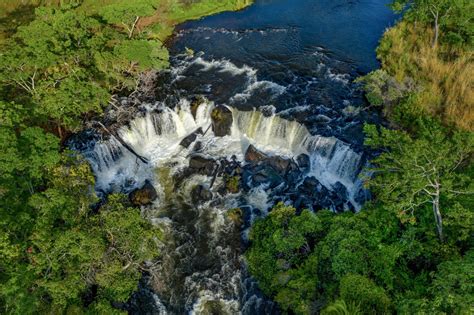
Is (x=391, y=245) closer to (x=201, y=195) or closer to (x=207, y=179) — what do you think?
(x=201, y=195)

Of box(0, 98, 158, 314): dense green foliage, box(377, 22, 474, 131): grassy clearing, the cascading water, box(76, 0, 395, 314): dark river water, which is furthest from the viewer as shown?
box(377, 22, 474, 131): grassy clearing

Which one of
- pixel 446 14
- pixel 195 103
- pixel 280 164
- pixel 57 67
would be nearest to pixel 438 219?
pixel 280 164

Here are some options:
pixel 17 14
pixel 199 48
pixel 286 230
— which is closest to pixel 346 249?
pixel 286 230

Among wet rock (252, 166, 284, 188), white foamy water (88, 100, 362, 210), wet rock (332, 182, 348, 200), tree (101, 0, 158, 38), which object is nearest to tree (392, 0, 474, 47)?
white foamy water (88, 100, 362, 210)

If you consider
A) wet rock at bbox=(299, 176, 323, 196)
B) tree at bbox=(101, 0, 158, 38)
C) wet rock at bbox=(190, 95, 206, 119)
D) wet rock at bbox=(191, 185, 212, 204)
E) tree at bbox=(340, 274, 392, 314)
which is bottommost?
wet rock at bbox=(191, 185, 212, 204)

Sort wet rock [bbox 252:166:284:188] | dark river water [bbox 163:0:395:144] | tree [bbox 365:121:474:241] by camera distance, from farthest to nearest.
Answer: dark river water [bbox 163:0:395:144]
wet rock [bbox 252:166:284:188]
tree [bbox 365:121:474:241]

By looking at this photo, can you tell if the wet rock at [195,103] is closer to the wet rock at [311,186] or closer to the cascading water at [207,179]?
the cascading water at [207,179]

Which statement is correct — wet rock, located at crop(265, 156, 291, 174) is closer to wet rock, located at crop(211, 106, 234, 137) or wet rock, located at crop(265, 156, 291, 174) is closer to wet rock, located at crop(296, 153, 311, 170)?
wet rock, located at crop(296, 153, 311, 170)

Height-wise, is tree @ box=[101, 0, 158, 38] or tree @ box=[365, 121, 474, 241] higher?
tree @ box=[101, 0, 158, 38]
